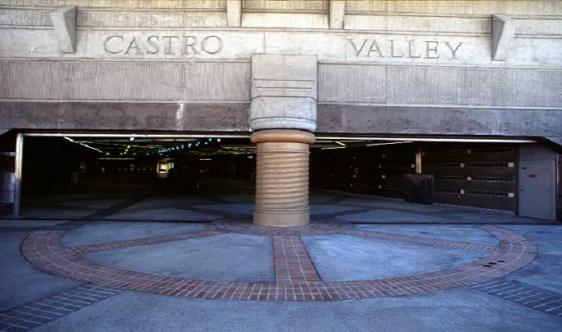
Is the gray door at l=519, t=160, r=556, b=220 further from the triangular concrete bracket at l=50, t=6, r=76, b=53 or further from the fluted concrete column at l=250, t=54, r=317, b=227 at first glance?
the triangular concrete bracket at l=50, t=6, r=76, b=53

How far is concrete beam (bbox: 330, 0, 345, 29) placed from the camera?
10210mm

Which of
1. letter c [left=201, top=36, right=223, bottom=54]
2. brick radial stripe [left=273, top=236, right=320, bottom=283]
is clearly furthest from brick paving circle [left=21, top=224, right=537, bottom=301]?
letter c [left=201, top=36, right=223, bottom=54]

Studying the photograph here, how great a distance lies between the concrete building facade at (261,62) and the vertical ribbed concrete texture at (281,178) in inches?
3.0

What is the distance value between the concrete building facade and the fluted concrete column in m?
0.06

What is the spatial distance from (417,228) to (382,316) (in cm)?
643

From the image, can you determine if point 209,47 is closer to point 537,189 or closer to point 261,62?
point 261,62

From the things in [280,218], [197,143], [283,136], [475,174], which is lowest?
[280,218]

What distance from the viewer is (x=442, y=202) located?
15906 mm

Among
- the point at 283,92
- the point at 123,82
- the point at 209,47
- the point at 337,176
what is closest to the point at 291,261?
the point at 283,92

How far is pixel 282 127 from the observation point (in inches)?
388

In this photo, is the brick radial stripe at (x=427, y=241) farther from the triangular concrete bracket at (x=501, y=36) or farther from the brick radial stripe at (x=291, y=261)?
the triangular concrete bracket at (x=501, y=36)

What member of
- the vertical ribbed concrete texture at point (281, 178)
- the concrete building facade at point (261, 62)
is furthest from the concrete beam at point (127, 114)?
the vertical ribbed concrete texture at point (281, 178)

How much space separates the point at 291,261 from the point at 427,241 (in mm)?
3597

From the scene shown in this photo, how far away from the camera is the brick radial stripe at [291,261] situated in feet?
18.6
